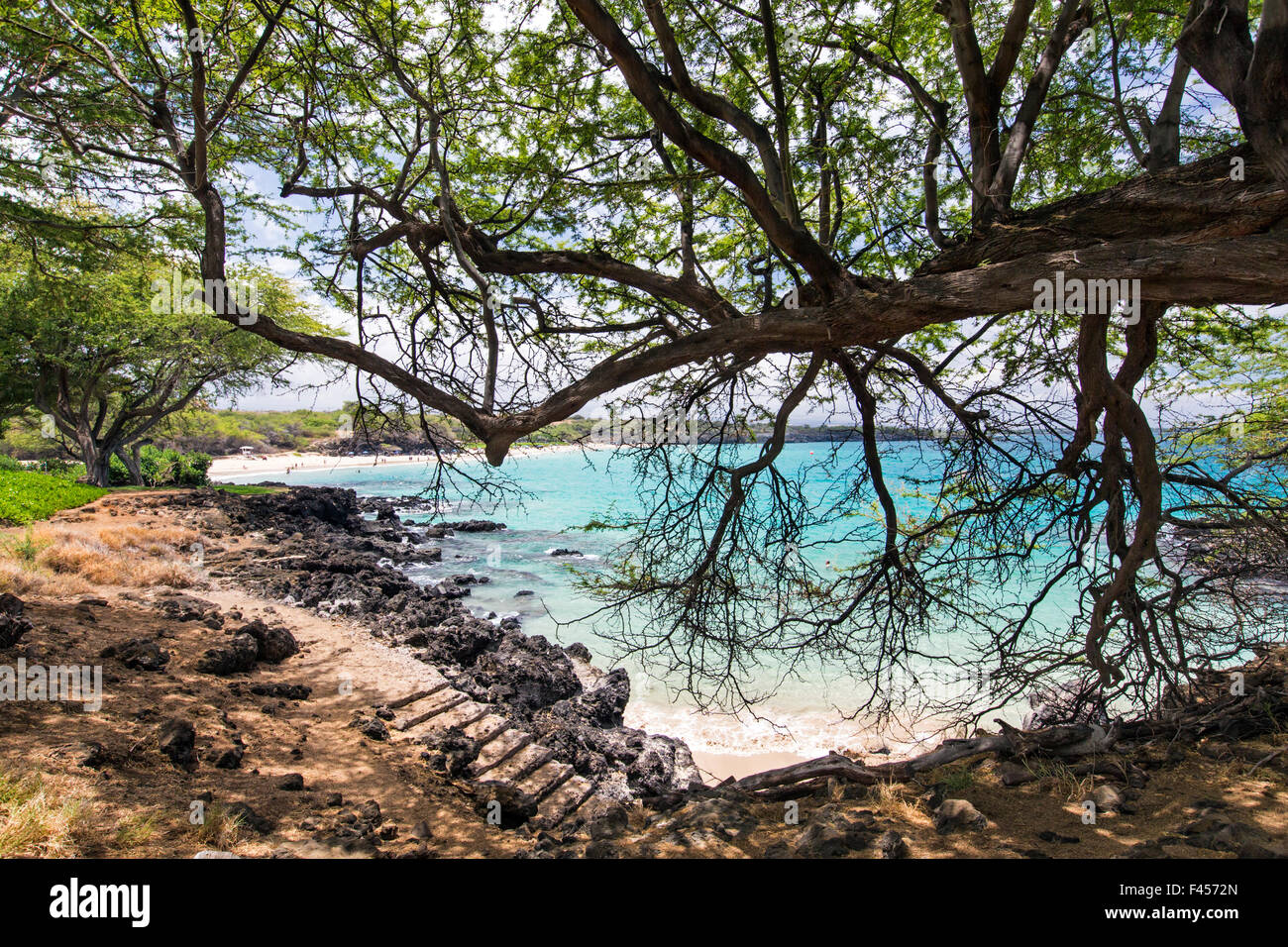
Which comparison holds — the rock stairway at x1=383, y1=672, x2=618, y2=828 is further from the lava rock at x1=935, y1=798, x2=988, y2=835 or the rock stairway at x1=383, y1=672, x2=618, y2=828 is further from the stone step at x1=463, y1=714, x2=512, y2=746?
the lava rock at x1=935, y1=798, x2=988, y2=835

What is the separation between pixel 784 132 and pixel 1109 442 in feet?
10.6

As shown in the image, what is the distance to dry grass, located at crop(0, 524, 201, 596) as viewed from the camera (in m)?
7.28

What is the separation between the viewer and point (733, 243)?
Answer: 6133mm

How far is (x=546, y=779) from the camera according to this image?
19.0ft

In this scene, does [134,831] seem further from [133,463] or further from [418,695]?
[133,463]

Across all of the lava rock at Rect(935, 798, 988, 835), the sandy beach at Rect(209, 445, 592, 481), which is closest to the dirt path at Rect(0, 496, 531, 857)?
the lava rock at Rect(935, 798, 988, 835)

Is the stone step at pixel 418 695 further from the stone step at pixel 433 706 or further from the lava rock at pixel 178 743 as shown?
the lava rock at pixel 178 743

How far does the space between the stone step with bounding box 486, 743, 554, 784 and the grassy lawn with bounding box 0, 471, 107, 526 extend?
478 inches

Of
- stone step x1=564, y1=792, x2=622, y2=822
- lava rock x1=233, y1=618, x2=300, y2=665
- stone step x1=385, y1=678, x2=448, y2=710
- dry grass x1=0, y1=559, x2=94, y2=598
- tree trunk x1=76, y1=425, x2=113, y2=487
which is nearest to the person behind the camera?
stone step x1=564, y1=792, x2=622, y2=822

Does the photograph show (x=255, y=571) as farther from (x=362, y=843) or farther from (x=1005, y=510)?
(x=1005, y=510)

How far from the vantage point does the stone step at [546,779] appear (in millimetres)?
5547

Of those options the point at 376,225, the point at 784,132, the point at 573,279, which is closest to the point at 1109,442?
the point at 784,132

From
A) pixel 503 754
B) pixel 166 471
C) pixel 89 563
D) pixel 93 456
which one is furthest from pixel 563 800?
pixel 166 471

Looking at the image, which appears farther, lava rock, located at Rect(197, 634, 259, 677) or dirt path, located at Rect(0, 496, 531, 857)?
lava rock, located at Rect(197, 634, 259, 677)
